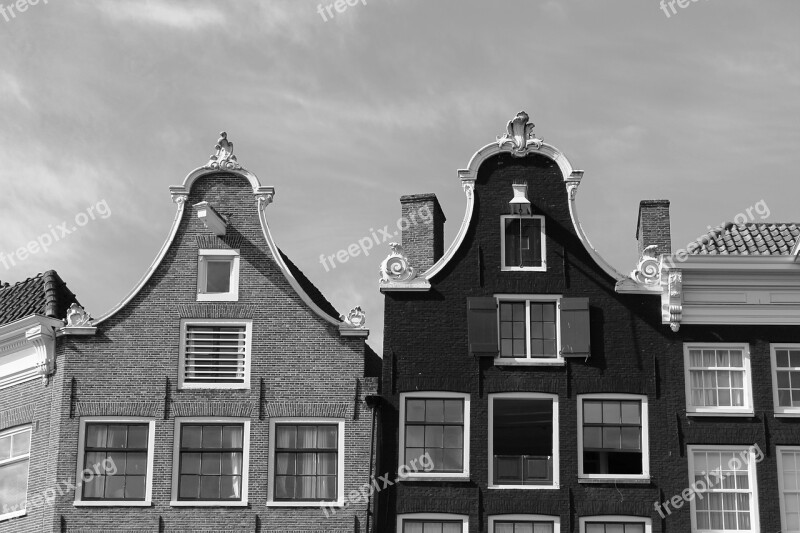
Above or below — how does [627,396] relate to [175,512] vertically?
above

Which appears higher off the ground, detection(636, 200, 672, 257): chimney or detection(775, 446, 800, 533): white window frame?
detection(636, 200, 672, 257): chimney

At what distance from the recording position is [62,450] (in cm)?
3819

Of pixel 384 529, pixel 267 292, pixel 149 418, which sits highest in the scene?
pixel 267 292

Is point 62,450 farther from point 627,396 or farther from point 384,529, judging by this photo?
point 627,396

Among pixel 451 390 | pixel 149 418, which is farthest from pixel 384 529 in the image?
pixel 149 418

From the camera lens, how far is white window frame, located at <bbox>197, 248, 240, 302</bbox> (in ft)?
129

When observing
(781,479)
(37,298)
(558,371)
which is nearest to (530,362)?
Result: (558,371)

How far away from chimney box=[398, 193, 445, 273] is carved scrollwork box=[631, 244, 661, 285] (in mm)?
5079

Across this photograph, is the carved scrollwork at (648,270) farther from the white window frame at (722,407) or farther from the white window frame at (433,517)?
the white window frame at (433,517)

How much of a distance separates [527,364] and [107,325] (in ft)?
33.0

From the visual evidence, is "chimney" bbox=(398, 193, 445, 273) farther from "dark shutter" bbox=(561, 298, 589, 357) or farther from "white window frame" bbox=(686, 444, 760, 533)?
"white window frame" bbox=(686, 444, 760, 533)

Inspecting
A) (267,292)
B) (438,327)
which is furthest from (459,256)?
(267,292)

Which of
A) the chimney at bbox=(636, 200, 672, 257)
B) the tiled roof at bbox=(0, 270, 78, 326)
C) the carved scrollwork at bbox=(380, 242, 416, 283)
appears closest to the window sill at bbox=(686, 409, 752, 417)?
the chimney at bbox=(636, 200, 672, 257)

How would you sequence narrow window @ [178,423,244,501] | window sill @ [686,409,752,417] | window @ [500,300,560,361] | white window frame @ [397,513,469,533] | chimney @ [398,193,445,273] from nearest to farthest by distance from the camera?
white window frame @ [397,513,469,533]
narrow window @ [178,423,244,501]
window sill @ [686,409,752,417]
window @ [500,300,560,361]
chimney @ [398,193,445,273]
